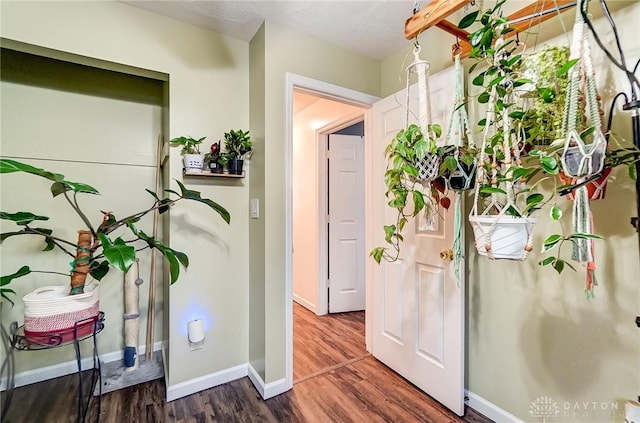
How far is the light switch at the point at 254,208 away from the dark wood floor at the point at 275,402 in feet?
3.72

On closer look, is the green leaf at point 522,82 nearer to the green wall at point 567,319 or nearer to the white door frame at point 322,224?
the green wall at point 567,319

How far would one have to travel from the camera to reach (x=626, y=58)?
3.76ft

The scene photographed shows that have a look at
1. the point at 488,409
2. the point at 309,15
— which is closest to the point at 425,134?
the point at 309,15

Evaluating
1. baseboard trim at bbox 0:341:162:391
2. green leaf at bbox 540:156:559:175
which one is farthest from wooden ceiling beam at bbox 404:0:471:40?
baseboard trim at bbox 0:341:162:391

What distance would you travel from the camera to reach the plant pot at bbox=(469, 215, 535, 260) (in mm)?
958

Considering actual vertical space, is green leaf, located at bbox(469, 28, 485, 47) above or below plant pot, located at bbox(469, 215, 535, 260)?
above

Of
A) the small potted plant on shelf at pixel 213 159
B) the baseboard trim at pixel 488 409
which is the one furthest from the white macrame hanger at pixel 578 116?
the small potted plant on shelf at pixel 213 159

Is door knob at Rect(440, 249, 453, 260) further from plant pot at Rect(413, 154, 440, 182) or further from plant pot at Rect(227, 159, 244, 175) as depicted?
plant pot at Rect(227, 159, 244, 175)

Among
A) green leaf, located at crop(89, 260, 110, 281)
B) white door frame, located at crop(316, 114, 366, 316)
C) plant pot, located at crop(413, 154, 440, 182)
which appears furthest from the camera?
white door frame, located at crop(316, 114, 366, 316)

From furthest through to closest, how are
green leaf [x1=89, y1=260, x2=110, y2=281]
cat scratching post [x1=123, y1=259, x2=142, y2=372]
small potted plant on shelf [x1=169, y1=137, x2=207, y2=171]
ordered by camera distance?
1. cat scratching post [x1=123, y1=259, x2=142, y2=372]
2. small potted plant on shelf [x1=169, y1=137, x2=207, y2=171]
3. green leaf [x1=89, y1=260, x2=110, y2=281]

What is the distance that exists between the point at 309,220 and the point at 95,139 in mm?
2081

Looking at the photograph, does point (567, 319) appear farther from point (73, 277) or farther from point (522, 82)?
point (73, 277)

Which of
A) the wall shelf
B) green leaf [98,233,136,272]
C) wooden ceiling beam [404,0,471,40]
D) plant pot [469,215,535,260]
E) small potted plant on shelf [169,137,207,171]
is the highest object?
wooden ceiling beam [404,0,471,40]

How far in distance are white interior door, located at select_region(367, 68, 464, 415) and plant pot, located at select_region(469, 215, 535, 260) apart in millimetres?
418
